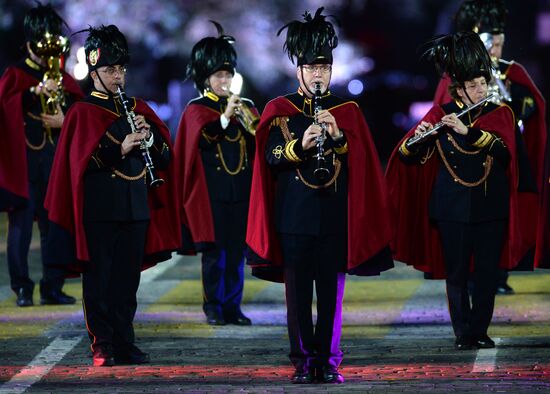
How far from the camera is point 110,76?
11031mm

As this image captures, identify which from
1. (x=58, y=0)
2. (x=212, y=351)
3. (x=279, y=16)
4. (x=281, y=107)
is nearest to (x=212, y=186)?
(x=212, y=351)

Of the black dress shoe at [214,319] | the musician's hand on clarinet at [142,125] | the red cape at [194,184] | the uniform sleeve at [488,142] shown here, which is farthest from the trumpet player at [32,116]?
the uniform sleeve at [488,142]

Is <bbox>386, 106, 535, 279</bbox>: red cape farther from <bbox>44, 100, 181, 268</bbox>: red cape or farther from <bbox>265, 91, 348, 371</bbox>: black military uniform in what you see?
<bbox>44, 100, 181, 268</bbox>: red cape

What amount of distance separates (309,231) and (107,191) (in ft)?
5.41

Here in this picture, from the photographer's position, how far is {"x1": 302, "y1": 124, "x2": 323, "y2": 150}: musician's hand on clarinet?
991 centimetres

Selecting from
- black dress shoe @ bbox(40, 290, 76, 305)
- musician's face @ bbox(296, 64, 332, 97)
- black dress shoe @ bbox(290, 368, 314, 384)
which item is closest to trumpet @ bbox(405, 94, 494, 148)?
musician's face @ bbox(296, 64, 332, 97)

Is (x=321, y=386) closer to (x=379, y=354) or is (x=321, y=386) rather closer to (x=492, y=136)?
(x=379, y=354)

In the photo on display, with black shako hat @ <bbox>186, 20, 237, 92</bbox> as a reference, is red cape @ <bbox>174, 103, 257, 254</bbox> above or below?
below

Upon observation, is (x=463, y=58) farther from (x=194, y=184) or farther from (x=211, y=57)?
(x=194, y=184)

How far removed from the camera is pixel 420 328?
498 inches

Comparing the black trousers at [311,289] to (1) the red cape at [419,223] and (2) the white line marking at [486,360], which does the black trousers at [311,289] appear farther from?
(1) the red cape at [419,223]

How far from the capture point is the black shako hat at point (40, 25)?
13.6 meters

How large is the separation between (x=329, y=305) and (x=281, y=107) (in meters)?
1.42

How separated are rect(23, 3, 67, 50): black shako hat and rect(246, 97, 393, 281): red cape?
12.7 ft
